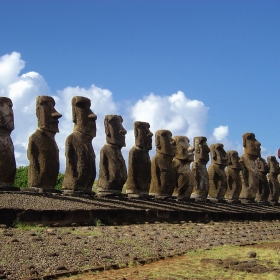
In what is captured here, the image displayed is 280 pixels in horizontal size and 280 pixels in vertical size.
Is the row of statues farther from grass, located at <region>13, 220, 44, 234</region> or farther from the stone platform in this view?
grass, located at <region>13, 220, 44, 234</region>

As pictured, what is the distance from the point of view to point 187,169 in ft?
52.7

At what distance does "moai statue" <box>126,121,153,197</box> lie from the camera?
13.7 meters

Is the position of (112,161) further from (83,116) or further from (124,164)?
(83,116)

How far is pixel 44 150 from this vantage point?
10836 mm

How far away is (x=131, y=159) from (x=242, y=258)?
7.76m

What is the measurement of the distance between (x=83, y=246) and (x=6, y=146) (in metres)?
4.38

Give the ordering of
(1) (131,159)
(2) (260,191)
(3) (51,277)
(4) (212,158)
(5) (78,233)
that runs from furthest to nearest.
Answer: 1. (2) (260,191)
2. (4) (212,158)
3. (1) (131,159)
4. (5) (78,233)
5. (3) (51,277)

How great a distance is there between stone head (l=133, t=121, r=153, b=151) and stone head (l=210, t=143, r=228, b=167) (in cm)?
504

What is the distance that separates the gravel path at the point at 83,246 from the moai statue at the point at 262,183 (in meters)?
13.4

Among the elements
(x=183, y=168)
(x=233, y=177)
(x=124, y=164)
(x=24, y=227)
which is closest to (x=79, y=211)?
(x=24, y=227)

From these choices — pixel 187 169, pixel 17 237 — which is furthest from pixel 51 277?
pixel 187 169

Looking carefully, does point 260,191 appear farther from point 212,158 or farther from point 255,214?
point 255,214

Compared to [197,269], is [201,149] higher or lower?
higher

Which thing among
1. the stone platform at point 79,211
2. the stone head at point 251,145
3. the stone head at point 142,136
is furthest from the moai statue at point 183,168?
the stone head at point 251,145
